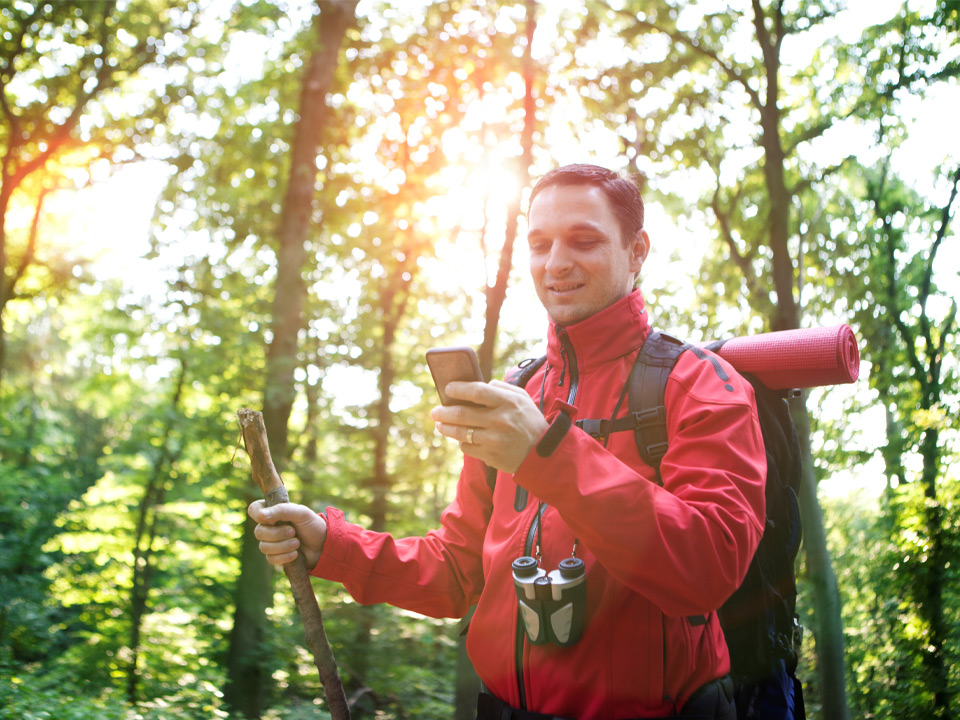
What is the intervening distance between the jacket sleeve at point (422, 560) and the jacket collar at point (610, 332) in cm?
61

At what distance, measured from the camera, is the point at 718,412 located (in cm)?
161

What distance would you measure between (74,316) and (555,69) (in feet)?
59.0

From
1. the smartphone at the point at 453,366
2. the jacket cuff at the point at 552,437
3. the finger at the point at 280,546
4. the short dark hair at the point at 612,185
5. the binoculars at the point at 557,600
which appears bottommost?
the binoculars at the point at 557,600

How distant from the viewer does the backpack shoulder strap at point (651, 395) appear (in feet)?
5.74

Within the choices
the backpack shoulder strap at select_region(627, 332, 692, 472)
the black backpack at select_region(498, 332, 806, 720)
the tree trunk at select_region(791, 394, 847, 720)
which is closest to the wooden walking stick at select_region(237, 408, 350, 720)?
the black backpack at select_region(498, 332, 806, 720)

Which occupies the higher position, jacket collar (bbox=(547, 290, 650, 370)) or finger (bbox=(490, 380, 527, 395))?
jacket collar (bbox=(547, 290, 650, 370))

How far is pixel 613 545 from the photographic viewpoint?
4.49ft

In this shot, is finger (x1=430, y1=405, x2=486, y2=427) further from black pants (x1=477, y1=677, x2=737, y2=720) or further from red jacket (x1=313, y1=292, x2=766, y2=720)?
black pants (x1=477, y1=677, x2=737, y2=720)

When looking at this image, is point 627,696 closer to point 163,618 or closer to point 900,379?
→ point 900,379

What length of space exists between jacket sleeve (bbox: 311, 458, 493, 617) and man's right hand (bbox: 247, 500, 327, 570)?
4cm

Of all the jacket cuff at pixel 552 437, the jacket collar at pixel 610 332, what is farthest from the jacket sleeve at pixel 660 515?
the jacket collar at pixel 610 332

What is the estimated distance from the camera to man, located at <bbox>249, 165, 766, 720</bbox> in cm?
140

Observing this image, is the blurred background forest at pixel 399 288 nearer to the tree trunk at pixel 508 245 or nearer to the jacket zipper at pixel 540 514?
the tree trunk at pixel 508 245

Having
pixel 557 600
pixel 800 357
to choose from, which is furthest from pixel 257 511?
pixel 800 357
